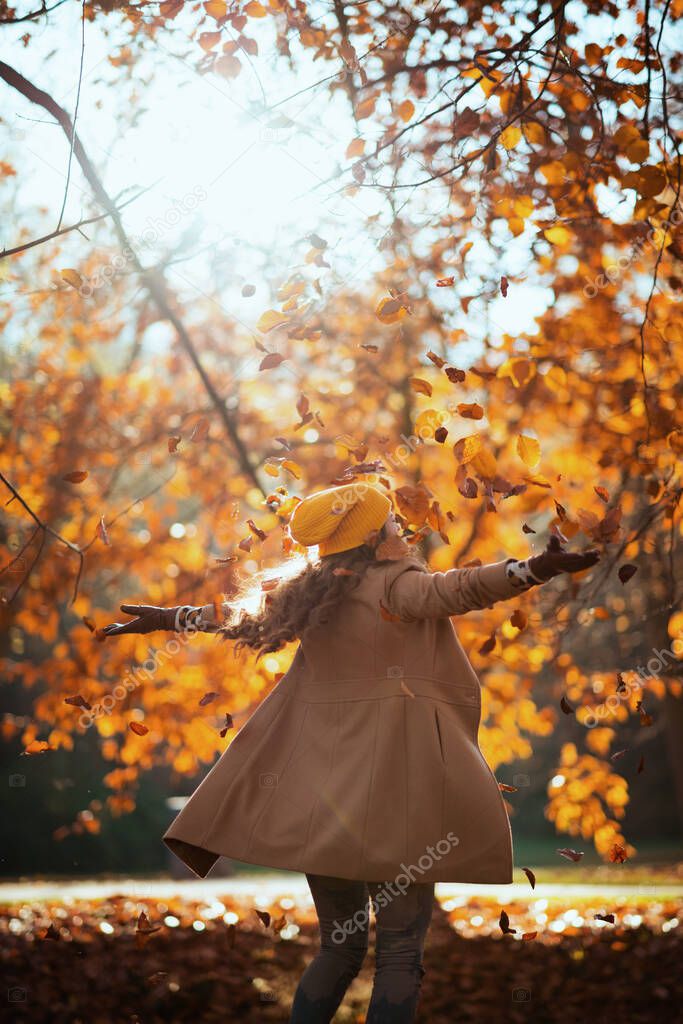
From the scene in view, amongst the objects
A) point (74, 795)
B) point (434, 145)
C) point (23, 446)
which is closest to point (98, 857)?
point (74, 795)

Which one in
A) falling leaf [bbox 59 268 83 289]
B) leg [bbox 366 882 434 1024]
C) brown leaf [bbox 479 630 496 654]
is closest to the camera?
leg [bbox 366 882 434 1024]

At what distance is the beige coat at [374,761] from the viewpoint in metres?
2.27

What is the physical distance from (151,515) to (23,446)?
1249mm

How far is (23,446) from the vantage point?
23.4 ft

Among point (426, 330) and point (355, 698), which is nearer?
point (355, 698)

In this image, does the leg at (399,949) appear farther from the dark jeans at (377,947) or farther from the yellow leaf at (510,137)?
the yellow leaf at (510,137)

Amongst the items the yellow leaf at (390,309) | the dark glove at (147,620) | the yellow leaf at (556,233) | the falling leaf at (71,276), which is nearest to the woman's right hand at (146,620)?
the dark glove at (147,620)

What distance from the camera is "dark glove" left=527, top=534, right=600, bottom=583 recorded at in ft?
6.80

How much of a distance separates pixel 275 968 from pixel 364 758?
103 inches

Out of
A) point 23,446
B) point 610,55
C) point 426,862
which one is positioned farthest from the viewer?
point 23,446

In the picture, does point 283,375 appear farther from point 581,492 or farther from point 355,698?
point 355,698

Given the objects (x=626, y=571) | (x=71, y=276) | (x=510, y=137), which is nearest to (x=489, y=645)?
(x=626, y=571)

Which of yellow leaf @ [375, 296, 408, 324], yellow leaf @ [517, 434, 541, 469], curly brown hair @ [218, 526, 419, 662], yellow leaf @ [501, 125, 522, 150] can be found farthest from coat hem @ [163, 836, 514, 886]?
yellow leaf @ [501, 125, 522, 150]

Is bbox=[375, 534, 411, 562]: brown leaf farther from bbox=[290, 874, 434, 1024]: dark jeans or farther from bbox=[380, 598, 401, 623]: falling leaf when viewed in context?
bbox=[290, 874, 434, 1024]: dark jeans
